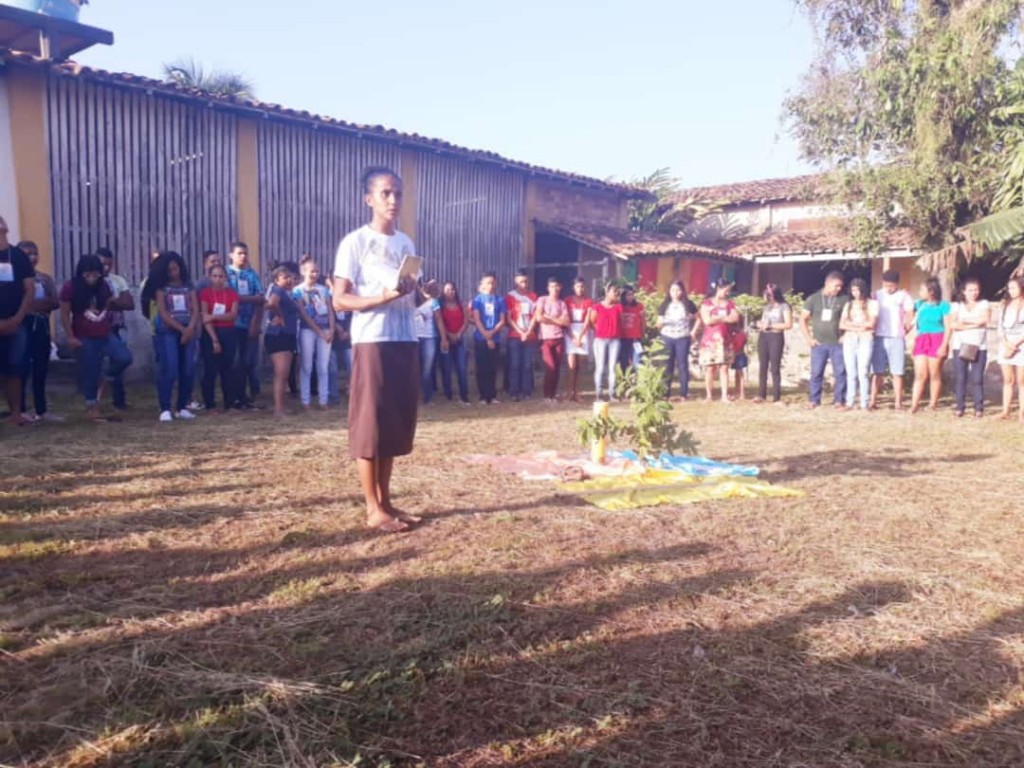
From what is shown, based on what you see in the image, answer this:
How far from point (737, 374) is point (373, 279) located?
8.24 meters

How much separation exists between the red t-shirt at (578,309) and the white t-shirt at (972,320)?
4.50 meters

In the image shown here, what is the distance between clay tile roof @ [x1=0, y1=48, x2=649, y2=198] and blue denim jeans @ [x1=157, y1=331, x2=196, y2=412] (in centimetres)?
499

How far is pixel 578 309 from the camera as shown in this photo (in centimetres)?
1062

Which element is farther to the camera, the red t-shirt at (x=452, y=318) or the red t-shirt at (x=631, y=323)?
the red t-shirt at (x=631, y=323)

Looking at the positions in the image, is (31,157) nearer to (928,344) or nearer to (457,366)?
(457,366)

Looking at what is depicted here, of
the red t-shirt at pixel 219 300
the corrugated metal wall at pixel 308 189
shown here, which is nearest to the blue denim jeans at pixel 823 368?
the red t-shirt at pixel 219 300

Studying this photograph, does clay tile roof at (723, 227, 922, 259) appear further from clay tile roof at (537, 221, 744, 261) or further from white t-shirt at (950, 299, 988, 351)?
white t-shirt at (950, 299, 988, 351)

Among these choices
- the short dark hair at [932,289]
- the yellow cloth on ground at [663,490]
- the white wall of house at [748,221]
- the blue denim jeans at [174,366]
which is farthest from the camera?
the white wall of house at [748,221]

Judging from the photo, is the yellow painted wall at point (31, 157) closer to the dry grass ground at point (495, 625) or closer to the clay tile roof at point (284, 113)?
the clay tile roof at point (284, 113)

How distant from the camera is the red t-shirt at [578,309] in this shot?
10578 millimetres

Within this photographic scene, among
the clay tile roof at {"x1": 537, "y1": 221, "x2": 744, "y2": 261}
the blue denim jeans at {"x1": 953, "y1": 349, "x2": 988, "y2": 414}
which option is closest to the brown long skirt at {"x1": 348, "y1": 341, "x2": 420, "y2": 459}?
the blue denim jeans at {"x1": 953, "y1": 349, "x2": 988, "y2": 414}

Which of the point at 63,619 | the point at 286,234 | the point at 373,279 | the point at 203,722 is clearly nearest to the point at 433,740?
the point at 203,722

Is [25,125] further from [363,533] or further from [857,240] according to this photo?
[857,240]

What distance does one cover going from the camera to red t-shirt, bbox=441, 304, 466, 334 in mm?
10195
